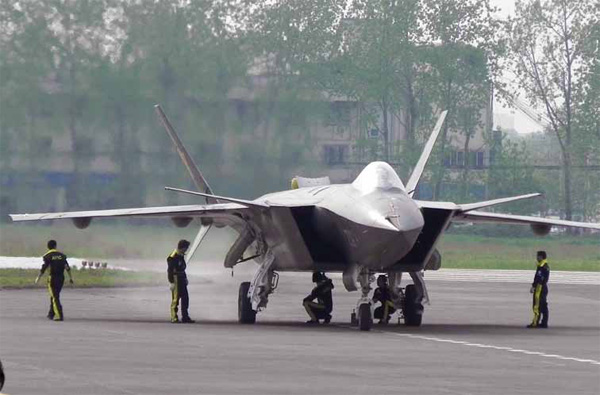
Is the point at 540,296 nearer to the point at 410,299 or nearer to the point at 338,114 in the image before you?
the point at 410,299

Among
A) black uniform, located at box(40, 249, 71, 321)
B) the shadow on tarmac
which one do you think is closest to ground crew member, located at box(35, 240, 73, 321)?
black uniform, located at box(40, 249, 71, 321)

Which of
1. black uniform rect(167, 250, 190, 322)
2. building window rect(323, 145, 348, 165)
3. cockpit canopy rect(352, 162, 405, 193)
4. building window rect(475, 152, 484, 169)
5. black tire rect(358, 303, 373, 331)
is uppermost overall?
building window rect(475, 152, 484, 169)

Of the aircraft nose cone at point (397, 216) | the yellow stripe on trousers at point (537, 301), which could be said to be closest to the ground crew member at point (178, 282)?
the aircraft nose cone at point (397, 216)

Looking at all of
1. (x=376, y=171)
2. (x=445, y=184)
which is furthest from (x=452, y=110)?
(x=376, y=171)

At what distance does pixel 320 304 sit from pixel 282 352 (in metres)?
7.21

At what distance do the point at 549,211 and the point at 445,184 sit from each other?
6.77 meters

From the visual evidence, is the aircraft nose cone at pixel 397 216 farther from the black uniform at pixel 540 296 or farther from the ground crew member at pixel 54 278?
the ground crew member at pixel 54 278

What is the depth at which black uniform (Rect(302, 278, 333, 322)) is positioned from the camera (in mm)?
25625

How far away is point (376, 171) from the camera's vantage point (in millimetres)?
23266

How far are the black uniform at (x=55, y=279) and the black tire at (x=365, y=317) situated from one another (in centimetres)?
475

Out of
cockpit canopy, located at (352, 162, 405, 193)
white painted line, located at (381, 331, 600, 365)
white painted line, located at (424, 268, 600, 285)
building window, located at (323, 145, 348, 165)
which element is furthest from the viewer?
white painted line, located at (424, 268, 600, 285)

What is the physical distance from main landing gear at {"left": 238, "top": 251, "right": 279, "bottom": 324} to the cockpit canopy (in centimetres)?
250

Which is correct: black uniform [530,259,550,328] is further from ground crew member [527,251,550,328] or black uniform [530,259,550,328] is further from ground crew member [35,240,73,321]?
ground crew member [35,240,73,321]

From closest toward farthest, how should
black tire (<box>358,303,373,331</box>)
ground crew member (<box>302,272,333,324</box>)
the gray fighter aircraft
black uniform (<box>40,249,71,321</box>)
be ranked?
the gray fighter aircraft → black tire (<box>358,303,373,331</box>) → black uniform (<box>40,249,71,321</box>) → ground crew member (<box>302,272,333,324</box>)
